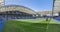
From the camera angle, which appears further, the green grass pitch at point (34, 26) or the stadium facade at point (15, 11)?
the stadium facade at point (15, 11)

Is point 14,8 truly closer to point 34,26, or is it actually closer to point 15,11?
point 15,11

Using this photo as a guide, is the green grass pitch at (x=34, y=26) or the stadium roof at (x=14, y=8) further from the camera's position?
the stadium roof at (x=14, y=8)

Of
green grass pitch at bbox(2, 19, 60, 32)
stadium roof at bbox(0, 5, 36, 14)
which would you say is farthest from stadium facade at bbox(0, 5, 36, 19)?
green grass pitch at bbox(2, 19, 60, 32)

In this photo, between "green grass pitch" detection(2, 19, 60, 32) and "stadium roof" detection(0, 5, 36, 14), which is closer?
"green grass pitch" detection(2, 19, 60, 32)

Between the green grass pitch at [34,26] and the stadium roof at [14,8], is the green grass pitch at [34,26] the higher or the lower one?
the lower one

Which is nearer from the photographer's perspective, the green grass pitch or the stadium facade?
the green grass pitch

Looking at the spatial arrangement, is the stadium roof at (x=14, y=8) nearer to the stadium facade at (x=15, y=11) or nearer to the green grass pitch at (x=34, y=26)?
the stadium facade at (x=15, y=11)

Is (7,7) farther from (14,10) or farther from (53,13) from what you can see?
(53,13)

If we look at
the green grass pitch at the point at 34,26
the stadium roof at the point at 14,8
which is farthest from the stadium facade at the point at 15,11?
the green grass pitch at the point at 34,26

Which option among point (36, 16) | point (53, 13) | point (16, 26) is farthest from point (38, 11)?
point (16, 26)

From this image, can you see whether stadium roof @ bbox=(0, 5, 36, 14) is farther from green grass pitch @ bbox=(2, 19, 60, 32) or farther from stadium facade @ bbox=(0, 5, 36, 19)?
green grass pitch @ bbox=(2, 19, 60, 32)

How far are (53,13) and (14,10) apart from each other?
2.61 ft

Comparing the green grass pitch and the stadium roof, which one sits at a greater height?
the stadium roof

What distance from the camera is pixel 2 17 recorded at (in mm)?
2586
